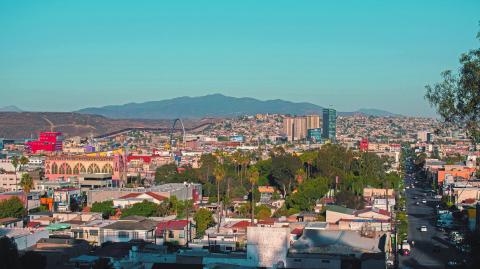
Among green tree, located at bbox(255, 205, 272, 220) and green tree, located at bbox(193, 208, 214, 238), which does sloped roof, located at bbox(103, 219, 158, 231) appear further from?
green tree, located at bbox(255, 205, 272, 220)

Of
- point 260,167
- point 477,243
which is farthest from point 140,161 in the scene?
point 477,243

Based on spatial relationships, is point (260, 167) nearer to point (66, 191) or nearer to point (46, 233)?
point (66, 191)

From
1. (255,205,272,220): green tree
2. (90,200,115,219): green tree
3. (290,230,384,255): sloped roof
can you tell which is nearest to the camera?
(290,230,384,255): sloped roof

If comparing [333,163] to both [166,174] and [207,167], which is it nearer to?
[207,167]

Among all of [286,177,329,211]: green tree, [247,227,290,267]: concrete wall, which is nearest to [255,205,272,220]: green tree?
[286,177,329,211]: green tree

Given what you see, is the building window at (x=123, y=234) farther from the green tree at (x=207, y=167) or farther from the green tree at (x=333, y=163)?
the green tree at (x=207, y=167)

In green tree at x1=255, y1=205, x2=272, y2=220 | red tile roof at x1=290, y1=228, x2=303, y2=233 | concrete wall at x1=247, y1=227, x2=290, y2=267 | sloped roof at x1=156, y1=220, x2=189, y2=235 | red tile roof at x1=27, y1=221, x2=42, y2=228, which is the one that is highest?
concrete wall at x1=247, y1=227, x2=290, y2=267
